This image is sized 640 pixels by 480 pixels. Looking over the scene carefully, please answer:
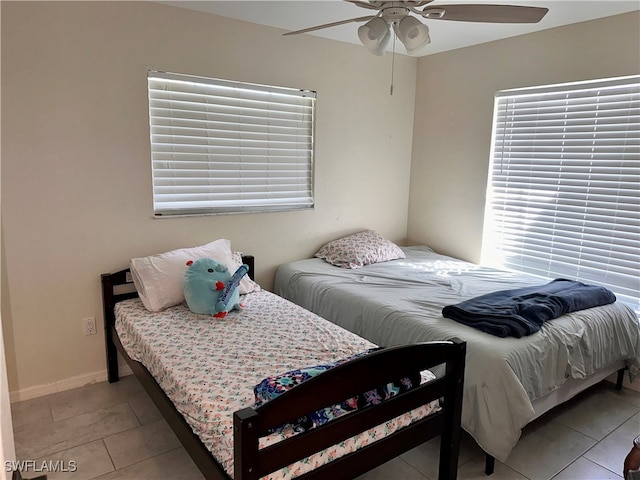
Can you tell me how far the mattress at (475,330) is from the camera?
2031mm

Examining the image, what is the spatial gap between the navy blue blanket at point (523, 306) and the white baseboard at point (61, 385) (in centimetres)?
222

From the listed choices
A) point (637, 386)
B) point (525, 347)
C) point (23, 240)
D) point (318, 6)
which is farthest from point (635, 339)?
point (23, 240)

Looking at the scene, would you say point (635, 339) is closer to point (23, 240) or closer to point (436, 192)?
point (436, 192)

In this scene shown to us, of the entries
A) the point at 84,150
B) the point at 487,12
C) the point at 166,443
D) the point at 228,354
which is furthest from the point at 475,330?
the point at 84,150

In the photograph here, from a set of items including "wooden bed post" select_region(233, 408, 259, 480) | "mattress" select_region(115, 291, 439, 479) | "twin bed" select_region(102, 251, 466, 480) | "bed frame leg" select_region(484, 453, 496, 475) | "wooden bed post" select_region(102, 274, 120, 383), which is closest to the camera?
"wooden bed post" select_region(233, 408, 259, 480)

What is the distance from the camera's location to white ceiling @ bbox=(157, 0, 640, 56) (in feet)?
8.89

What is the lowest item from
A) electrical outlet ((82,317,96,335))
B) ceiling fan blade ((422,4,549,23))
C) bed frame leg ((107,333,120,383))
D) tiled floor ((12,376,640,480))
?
tiled floor ((12,376,640,480))

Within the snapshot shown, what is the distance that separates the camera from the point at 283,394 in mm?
1374

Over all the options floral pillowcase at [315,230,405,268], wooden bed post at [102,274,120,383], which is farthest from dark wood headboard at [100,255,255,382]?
floral pillowcase at [315,230,405,268]

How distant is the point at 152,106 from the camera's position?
2.87m

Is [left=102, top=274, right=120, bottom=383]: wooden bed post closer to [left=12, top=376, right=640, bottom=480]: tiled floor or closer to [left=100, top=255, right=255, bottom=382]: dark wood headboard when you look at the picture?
[left=100, top=255, right=255, bottom=382]: dark wood headboard

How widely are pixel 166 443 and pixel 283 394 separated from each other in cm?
129

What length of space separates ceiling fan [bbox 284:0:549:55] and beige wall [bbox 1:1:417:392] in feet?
4.28

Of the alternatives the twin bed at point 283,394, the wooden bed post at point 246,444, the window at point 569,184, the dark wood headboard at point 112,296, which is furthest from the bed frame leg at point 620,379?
the dark wood headboard at point 112,296
